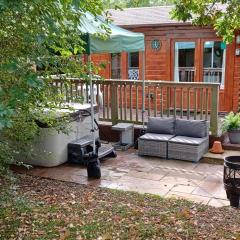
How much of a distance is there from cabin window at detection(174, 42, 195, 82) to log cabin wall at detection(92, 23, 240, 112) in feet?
0.36

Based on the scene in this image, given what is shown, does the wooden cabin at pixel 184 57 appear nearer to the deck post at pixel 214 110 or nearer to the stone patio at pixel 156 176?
the deck post at pixel 214 110

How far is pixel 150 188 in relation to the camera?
5.33 m

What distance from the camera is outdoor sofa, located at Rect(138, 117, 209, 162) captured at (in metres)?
6.50

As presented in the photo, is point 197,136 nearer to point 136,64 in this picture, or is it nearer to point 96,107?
point 96,107

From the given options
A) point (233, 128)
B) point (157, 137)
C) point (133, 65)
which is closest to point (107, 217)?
point (157, 137)

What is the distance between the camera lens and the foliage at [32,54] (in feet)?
7.90

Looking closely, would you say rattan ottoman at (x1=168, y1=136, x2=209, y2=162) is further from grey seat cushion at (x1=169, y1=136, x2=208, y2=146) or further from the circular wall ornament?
the circular wall ornament

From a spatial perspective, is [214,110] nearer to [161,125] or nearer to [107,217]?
[161,125]

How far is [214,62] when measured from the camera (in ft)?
31.9

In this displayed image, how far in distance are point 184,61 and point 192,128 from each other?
3.73 m

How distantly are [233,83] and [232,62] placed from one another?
52cm

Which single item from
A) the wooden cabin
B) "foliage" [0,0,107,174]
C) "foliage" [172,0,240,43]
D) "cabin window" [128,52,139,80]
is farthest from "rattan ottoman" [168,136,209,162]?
"cabin window" [128,52,139,80]

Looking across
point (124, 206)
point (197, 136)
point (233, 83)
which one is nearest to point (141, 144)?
point (197, 136)

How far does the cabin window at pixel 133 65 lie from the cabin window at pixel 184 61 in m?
1.12
